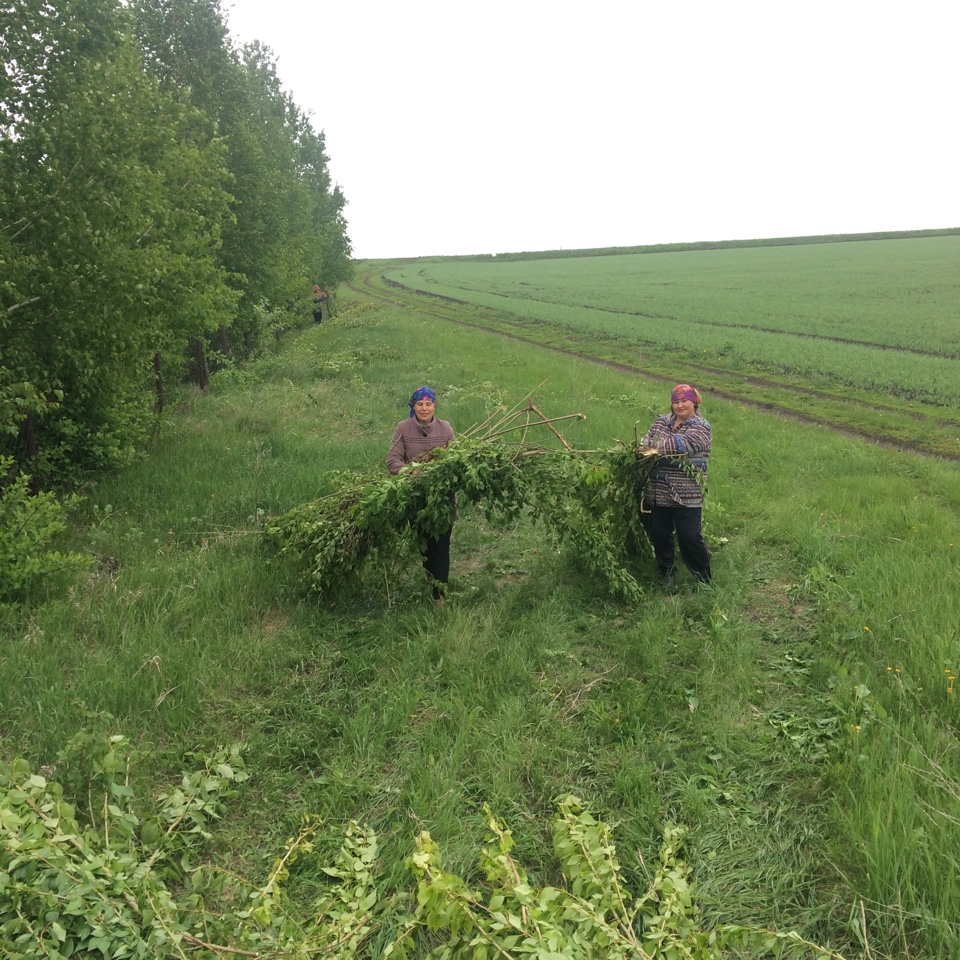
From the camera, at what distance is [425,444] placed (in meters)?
5.51

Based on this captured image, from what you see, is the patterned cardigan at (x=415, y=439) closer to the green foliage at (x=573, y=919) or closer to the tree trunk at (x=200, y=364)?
the green foliage at (x=573, y=919)

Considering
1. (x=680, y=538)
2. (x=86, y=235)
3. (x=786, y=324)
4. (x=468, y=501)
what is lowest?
(x=680, y=538)

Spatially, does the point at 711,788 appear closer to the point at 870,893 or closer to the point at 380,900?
the point at 870,893

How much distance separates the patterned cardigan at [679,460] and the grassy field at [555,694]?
0.85 m

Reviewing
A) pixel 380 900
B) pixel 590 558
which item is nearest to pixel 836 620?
pixel 590 558

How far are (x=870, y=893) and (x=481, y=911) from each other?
1.66 meters

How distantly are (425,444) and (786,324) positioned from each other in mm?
26223

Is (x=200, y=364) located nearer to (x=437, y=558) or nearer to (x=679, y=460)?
(x=437, y=558)

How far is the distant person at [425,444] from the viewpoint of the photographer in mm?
5387

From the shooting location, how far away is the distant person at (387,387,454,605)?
17.7ft

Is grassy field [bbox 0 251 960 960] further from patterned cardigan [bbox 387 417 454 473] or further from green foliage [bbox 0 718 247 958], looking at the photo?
patterned cardigan [bbox 387 417 454 473]

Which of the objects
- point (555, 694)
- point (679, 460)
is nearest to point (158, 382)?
point (679, 460)

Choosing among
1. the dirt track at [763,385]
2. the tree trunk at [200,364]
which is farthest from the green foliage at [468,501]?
the tree trunk at [200,364]

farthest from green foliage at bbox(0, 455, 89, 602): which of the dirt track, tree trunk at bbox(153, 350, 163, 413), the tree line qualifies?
the dirt track
